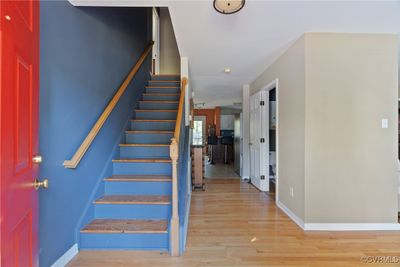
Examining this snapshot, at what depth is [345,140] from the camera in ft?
8.58

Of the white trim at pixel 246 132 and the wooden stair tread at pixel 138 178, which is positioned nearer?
the wooden stair tread at pixel 138 178

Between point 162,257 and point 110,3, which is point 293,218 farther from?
point 110,3

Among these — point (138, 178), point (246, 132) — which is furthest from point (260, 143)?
point (138, 178)

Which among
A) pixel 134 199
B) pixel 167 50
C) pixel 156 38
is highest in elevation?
pixel 156 38

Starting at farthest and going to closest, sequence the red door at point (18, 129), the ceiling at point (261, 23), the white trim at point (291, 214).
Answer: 1. the white trim at point (291, 214)
2. the ceiling at point (261, 23)
3. the red door at point (18, 129)

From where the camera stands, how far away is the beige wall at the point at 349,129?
260 cm

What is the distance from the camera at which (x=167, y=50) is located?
660 centimetres

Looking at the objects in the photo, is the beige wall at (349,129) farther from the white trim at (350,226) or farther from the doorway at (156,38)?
the doorway at (156,38)

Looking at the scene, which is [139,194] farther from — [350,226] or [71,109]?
[350,226]

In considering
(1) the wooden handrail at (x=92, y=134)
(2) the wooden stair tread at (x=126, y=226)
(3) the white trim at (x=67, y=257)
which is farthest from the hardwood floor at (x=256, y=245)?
(1) the wooden handrail at (x=92, y=134)

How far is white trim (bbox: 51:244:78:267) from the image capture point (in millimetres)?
1774

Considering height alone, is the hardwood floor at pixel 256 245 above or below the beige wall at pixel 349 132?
below

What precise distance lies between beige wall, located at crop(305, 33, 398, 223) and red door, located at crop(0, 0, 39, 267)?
2.59m

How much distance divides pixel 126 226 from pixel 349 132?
269cm
